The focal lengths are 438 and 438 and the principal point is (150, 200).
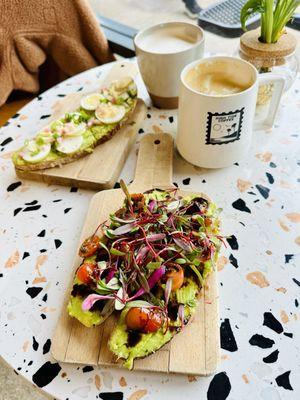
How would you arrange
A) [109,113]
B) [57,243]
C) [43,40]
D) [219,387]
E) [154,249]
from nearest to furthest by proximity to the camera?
[219,387]
[154,249]
[57,243]
[109,113]
[43,40]

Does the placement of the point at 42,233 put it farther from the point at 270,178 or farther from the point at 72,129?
the point at 270,178

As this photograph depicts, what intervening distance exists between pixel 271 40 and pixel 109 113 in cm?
40

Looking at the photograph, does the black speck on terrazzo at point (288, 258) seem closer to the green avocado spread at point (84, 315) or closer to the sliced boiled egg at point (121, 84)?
the green avocado spread at point (84, 315)

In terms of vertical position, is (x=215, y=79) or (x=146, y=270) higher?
(x=215, y=79)

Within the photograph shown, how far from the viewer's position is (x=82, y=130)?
99 centimetres

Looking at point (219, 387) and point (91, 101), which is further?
point (91, 101)

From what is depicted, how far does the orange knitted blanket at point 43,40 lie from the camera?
1.32m

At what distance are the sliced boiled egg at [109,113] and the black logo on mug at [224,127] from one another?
0.24 metres

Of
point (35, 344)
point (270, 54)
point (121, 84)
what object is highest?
point (270, 54)

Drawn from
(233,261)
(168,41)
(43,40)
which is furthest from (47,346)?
(43,40)

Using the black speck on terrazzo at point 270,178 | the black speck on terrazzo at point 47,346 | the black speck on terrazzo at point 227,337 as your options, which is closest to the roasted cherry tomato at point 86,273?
the black speck on terrazzo at point 47,346

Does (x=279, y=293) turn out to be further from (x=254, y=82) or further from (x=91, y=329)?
(x=254, y=82)

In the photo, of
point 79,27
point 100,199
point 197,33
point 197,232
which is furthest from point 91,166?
point 79,27

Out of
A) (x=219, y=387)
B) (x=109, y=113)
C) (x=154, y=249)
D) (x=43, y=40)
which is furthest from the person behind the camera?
(x=43, y=40)
